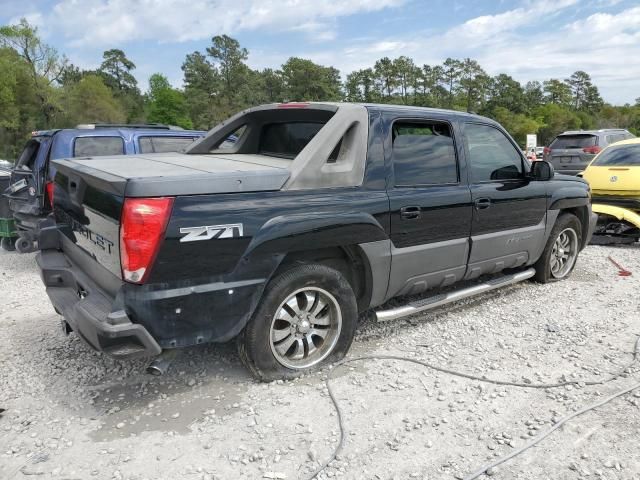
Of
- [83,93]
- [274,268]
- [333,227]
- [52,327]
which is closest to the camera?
[274,268]

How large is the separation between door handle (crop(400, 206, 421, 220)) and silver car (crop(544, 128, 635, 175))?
1219 cm

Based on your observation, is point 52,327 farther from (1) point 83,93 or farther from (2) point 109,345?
(1) point 83,93

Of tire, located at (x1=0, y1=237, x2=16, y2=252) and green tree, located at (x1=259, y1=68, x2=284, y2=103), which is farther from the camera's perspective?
green tree, located at (x1=259, y1=68, x2=284, y2=103)

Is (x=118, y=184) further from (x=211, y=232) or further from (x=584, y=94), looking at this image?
(x=584, y=94)

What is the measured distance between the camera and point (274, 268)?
10.4 ft

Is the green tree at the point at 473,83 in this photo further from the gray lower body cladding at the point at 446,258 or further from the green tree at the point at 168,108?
the gray lower body cladding at the point at 446,258

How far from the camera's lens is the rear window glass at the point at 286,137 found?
4110 millimetres

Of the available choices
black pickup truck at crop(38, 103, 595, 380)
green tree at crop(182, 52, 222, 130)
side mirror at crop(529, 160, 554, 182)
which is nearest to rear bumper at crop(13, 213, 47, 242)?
black pickup truck at crop(38, 103, 595, 380)

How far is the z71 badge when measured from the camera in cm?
280

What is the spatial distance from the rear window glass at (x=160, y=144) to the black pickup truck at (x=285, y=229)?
2.88 metres

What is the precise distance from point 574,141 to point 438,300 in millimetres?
13125

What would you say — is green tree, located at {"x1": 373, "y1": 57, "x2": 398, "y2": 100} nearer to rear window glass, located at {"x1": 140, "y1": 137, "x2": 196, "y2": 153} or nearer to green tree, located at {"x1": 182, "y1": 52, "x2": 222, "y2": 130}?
green tree, located at {"x1": 182, "y1": 52, "x2": 222, "y2": 130}

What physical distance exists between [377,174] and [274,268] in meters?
1.08

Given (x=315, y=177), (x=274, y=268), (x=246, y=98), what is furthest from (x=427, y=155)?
(x=246, y=98)
